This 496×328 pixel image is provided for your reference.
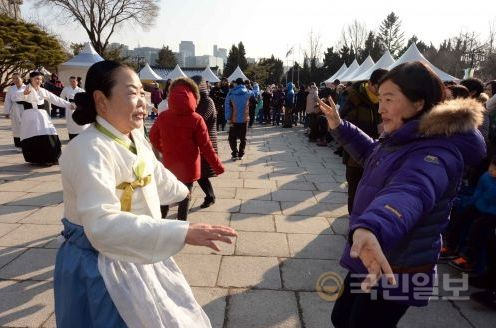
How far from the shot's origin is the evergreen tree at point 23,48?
22.5 metres

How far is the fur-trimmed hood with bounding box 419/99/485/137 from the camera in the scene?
1.54 metres

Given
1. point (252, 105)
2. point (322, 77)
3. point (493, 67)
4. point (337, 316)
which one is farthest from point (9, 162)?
point (322, 77)

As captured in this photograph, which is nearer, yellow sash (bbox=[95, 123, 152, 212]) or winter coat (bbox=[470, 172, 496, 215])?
yellow sash (bbox=[95, 123, 152, 212])

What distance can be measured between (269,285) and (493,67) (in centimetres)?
3462

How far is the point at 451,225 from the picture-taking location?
13.6 feet

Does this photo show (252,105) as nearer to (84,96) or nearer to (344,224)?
(344,224)

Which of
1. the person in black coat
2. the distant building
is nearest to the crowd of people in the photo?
the person in black coat

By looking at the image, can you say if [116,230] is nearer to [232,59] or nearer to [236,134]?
[236,134]

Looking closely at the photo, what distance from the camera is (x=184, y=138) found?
421cm

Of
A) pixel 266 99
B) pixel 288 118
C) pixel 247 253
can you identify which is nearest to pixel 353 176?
pixel 247 253

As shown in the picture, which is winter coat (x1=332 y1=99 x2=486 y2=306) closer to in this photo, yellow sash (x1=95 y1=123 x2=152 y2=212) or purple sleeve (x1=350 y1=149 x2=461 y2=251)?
purple sleeve (x1=350 y1=149 x2=461 y2=251)

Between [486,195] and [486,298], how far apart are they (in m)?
0.96

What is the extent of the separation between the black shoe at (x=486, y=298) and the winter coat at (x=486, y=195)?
2.51ft

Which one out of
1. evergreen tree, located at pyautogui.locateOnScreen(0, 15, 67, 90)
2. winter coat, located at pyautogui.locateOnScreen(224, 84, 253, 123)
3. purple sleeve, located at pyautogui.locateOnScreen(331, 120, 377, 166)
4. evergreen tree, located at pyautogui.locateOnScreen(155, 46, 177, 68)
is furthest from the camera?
evergreen tree, located at pyautogui.locateOnScreen(155, 46, 177, 68)
